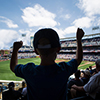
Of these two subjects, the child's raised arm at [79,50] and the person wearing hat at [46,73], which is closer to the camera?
the person wearing hat at [46,73]

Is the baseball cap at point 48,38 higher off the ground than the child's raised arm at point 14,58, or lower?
higher

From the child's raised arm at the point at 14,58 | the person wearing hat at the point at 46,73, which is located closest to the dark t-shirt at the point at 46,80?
the person wearing hat at the point at 46,73

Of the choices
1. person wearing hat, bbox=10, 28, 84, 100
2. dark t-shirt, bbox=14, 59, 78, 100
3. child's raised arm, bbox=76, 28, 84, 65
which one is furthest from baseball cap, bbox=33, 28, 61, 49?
child's raised arm, bbox=76, 28, 84, 65

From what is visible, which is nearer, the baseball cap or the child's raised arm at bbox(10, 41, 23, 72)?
the baseball cap

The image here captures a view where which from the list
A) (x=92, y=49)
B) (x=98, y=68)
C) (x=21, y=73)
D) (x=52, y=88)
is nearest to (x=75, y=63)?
(x=52, y=88)

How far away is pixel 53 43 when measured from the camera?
0.92 m

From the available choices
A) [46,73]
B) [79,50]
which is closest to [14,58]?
[46,73]

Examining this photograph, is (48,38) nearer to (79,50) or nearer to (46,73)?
(46,73)

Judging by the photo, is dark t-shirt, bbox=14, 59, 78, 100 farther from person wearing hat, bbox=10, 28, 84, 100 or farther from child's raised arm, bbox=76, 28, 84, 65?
child's raised arm, bbox=76, 28, 84, 65

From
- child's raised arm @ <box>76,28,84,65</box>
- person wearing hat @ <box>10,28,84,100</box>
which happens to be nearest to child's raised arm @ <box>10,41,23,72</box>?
person wearing hat @ <box>10,28,84,100</box>

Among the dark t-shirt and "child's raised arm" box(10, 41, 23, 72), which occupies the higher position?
"child's raised arm" box(10, 41, 23, 72)

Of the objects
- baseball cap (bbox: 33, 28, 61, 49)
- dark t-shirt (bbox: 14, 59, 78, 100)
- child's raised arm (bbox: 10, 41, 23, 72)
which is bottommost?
dark t-shirt (bbox: 14, 59, 78, 100)

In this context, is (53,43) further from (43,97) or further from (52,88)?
(43,97)

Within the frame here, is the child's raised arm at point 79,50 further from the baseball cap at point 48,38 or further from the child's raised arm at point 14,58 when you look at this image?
the child's raised arm at point 14,58
